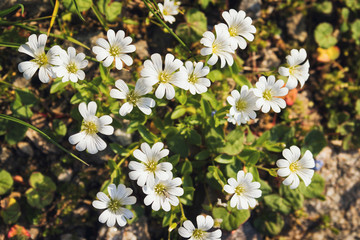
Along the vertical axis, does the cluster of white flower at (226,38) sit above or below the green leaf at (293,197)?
above

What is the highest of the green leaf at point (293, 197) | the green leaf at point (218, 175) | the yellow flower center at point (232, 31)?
the yellow flower center at point (232, 31)

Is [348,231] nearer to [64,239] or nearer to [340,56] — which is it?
[340,56]

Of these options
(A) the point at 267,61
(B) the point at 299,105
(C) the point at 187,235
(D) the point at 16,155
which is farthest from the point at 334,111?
(D) the point at 16,155

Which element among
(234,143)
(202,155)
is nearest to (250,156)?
(234,143)

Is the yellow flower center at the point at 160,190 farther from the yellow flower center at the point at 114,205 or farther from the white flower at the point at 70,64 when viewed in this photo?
the white flower at the point at 70,64

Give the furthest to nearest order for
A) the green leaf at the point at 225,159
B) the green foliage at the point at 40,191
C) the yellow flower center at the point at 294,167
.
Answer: the green foliage at the point at 40,191, the green leaf at the point at 225,159, the yellow flower center at the point at 294,167

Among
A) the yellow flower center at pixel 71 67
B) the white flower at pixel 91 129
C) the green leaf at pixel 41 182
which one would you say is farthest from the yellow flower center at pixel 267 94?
the green leaf at pixel 41 182

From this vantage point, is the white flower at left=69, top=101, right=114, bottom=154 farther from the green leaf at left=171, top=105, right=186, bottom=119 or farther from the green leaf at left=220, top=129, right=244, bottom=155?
the green leaf at left=220, top=129, right=244, bottom=155
